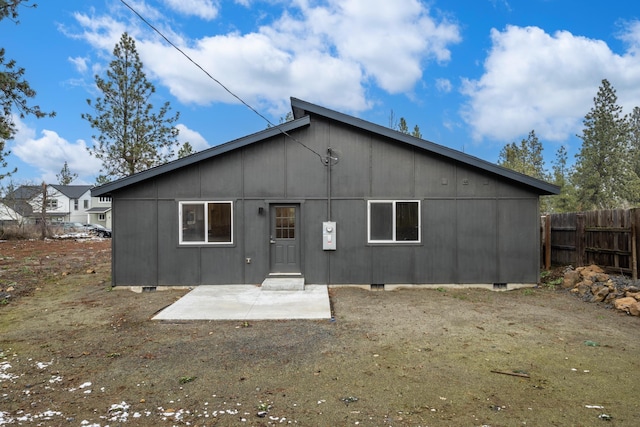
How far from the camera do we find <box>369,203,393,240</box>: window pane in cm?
884

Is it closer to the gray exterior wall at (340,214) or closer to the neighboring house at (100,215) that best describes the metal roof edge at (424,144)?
the gray exterior wall at (340,214)

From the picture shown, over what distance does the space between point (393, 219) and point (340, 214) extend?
1.32 m

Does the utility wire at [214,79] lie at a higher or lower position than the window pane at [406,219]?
higher

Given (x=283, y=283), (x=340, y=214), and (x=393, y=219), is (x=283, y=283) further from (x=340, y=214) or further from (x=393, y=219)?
(x=393, y=219)

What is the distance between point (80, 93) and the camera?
2033 centimetres

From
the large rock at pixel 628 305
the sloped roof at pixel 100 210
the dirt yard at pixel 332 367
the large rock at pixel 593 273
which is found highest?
the sloped roof at pixel 100 210

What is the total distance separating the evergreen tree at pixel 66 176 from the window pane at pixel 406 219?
A: 205 feet

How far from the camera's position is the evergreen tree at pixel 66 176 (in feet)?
182

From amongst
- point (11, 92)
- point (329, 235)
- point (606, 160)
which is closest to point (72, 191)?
point (11, 92)

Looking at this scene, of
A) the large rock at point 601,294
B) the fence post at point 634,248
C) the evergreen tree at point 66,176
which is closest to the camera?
the large rock at point 601,294

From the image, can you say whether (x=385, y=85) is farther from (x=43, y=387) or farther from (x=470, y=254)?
(x=43, y=387)

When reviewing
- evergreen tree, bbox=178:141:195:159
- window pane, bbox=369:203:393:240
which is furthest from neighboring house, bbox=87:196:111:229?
window pane, bbox=369:203:393:240

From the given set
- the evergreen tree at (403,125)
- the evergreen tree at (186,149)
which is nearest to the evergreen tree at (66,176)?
the evergreen tree at (186,149)

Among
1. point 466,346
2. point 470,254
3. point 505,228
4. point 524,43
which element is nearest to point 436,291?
point 470,254
